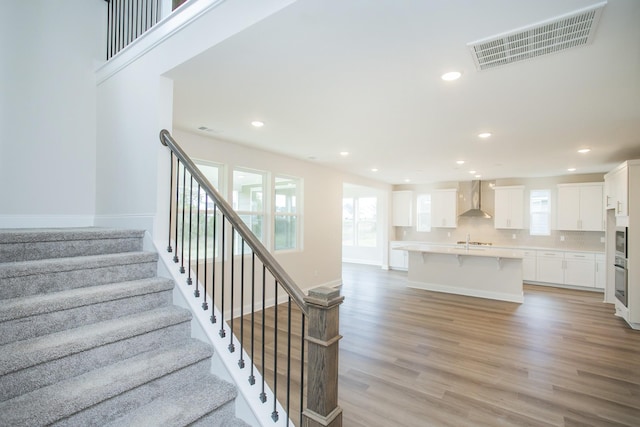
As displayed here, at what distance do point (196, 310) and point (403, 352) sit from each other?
2460 millimetres

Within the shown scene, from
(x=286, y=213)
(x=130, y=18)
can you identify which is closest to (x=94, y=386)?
(x=130, y=18)

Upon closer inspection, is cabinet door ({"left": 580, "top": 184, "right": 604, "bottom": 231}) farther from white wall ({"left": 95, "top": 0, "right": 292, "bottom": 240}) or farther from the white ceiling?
white wall ({"left": 95, "top": 0, "right": 292, "bottom": 240})

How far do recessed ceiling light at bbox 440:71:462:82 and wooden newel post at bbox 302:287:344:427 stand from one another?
6.53ft

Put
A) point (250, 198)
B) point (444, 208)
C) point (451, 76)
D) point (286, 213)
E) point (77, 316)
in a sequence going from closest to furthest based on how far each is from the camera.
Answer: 1. point (77, 316)
2. point (451, 76)
3. point (250, 198)
4. point (286, 213)
5. point (444, 208)

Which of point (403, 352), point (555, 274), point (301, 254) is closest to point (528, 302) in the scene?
point (555, 274)

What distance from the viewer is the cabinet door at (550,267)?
7117 mm

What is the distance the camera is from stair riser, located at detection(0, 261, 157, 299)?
71.1 inches

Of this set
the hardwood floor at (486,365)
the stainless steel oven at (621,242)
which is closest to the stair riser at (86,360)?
the hardwood floor at (486,365)

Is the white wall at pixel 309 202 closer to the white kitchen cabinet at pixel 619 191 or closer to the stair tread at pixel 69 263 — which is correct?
the stair tread at pixel 69 263

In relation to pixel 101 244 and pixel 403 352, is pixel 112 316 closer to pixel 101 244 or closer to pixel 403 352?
pixel 101 244

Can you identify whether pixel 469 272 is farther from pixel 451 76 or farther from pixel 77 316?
pixel 77 316

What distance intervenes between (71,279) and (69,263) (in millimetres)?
104

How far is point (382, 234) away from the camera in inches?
380

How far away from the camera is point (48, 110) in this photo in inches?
123
